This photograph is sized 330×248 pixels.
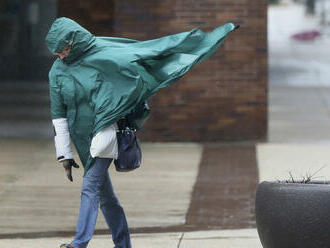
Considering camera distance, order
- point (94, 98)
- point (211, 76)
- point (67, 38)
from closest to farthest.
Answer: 1. point (67, 38)
2. point (94, 98)
3. point (211, 76)

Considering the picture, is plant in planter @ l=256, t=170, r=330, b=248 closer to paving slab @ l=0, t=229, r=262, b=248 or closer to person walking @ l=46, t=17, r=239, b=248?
person walking @ l=46, t=17, r=239, b=248

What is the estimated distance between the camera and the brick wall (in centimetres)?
1369

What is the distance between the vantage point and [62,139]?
23.8ft

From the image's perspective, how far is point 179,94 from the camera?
546 inches

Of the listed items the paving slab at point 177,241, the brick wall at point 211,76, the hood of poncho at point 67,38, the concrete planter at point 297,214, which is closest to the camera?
the concrete planter at point 297,214

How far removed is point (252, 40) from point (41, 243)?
6.30 metres

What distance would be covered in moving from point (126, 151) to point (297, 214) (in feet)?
4.53

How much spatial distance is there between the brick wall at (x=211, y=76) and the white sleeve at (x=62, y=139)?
6.56 m

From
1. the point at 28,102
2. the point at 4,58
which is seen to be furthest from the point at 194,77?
the point at 4,58

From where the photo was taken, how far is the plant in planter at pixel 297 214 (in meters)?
6.51

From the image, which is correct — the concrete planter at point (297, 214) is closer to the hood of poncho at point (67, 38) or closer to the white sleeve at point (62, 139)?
the white sleeve at point (62, 139)

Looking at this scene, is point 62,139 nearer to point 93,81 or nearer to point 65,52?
point 93,81

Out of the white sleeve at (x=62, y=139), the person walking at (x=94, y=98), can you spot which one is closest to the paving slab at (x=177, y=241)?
the person walking at (x=94, y=98)

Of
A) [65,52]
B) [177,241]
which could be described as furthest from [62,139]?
[177,241]
